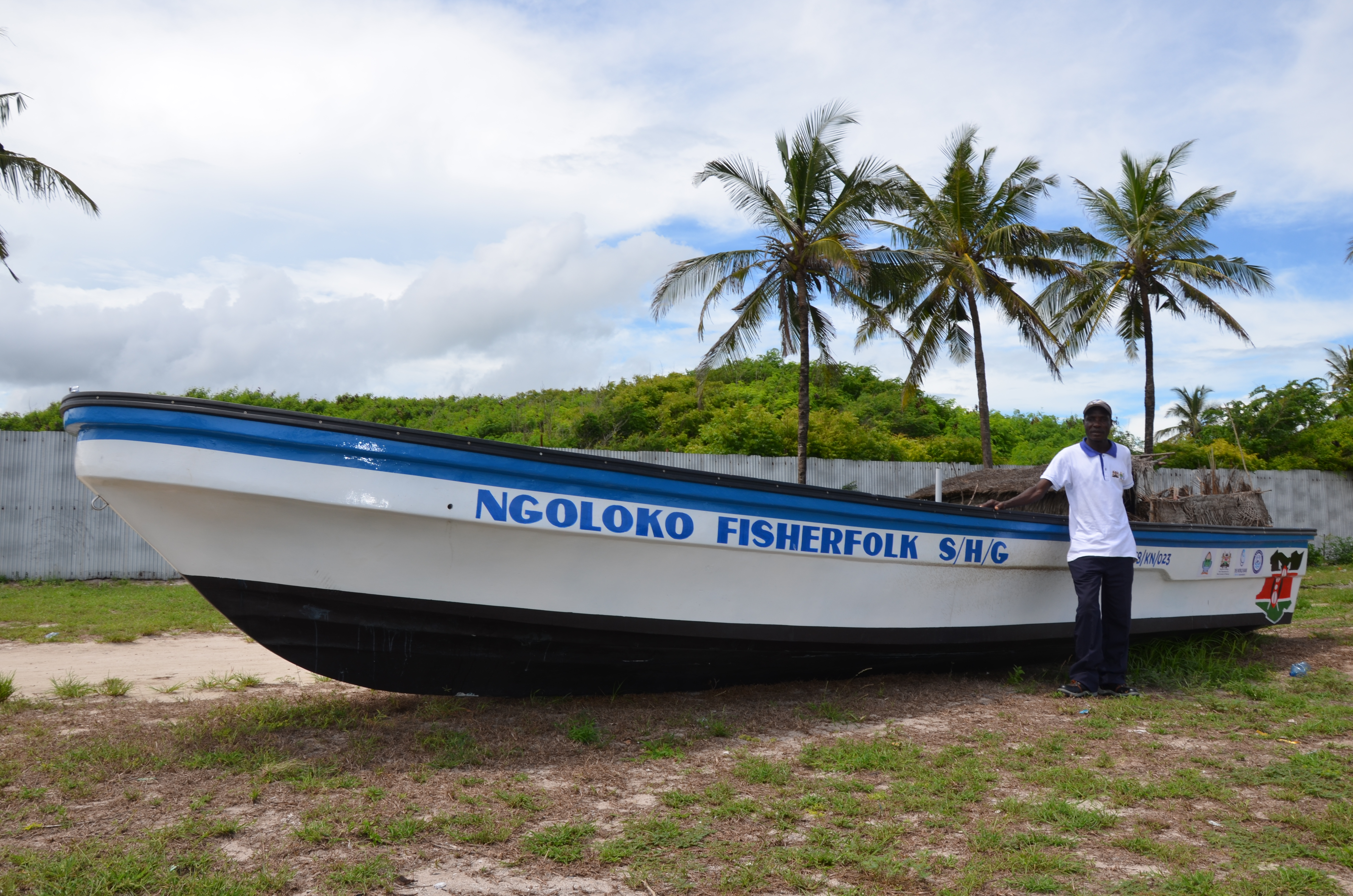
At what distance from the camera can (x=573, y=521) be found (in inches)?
147

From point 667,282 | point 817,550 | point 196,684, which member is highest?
point 667,282

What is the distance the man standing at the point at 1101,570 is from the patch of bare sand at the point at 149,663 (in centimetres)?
442

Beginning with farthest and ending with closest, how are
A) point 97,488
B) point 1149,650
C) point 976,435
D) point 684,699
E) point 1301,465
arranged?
point 976,435
point 1301,465
point 1149,650
point 684,699
point 97,488

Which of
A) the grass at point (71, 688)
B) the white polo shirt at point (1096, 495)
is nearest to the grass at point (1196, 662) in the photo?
the white polo shirt at point (1096, 495)

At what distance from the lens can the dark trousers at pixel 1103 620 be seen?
4.78m

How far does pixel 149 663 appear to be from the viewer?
572cm

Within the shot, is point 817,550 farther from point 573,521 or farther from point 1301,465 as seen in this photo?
point 1301,465

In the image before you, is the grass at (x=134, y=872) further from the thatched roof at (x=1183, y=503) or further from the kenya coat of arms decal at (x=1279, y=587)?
the kenya coat of arms decal at (x=1279, y=587)

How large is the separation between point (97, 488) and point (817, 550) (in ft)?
10.7

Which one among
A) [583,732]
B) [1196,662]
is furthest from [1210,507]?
[583,732]

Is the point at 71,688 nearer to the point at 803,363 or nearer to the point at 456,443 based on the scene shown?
the point at 456,443

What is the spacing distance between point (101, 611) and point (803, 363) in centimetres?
1128

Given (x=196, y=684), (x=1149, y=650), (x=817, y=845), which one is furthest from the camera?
(x=1149, y=650)

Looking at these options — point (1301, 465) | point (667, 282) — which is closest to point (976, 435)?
point (1301, 465)
